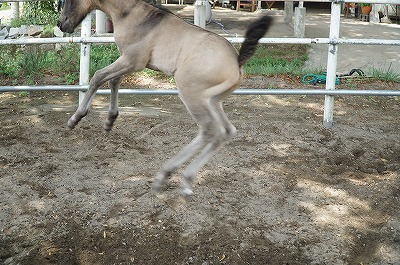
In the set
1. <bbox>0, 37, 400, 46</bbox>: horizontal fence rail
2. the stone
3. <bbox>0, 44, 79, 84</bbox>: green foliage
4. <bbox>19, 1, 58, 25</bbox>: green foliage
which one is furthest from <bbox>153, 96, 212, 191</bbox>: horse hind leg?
<bbox>19, 1, 58, 25</bbox>: green foliage

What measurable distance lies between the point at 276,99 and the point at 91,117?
8.86 feet

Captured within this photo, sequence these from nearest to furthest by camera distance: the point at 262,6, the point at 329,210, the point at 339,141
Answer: the point at 329,210 < the point at 339,141 < the point at 262,6

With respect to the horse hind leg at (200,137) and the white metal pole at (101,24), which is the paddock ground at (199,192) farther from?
the white metal pole at (101,24)

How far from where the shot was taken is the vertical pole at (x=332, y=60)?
6.29 metres

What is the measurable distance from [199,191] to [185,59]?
1402mm

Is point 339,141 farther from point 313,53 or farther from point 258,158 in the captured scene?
point 313,53

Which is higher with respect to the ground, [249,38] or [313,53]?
[249,38]

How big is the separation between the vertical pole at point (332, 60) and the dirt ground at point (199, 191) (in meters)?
0.17

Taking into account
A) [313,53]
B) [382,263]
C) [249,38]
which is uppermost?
[249,38]

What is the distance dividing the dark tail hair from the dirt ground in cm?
130

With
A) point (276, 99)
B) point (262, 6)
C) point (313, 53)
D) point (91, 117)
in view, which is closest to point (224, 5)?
point (262, 6)

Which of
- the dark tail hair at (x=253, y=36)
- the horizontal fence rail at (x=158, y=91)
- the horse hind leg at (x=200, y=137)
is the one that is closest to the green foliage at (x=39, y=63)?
the horizontal fence rail at (x=158, y=91)

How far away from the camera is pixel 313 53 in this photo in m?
10.5

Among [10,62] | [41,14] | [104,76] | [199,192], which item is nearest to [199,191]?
[199,192]
